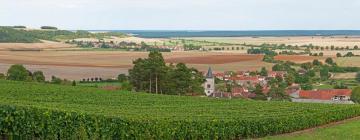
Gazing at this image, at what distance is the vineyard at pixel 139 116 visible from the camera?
72.4 ft

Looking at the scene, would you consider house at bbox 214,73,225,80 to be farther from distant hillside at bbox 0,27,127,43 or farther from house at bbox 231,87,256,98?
distant hillside at bbox 0,27,127,43

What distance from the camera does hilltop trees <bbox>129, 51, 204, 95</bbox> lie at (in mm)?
58656

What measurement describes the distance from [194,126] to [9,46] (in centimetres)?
10713

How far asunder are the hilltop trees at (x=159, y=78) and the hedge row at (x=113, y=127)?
98.0 feet

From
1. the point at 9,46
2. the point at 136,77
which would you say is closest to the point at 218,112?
the point at 136,77

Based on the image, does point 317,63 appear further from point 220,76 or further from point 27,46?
point 27,46

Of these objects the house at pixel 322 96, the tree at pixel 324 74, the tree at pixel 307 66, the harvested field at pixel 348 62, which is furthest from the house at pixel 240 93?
the harvested field at pixel 348 62

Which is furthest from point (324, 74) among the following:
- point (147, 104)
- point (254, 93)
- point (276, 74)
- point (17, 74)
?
point (147, 104)

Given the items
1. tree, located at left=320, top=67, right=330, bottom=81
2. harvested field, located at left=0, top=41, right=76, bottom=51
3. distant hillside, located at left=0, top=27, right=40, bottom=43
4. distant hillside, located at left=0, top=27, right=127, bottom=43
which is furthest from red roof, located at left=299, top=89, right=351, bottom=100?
distant hillside, located at left=0, top=27, right=40, bottom=43

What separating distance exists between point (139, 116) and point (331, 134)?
9.67 m

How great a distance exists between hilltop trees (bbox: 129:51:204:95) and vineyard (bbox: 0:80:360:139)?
17.6 meters

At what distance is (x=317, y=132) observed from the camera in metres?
29.7

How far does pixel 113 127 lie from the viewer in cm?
2358

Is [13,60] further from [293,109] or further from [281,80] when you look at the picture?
[293,109]
